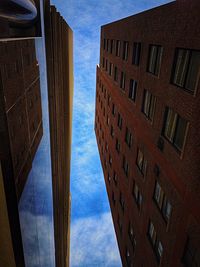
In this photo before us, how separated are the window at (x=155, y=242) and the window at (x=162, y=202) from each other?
2.31m

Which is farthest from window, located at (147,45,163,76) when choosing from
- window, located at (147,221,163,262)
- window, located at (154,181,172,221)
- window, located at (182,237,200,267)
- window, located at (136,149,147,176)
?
window, located at (147,221,163,262)

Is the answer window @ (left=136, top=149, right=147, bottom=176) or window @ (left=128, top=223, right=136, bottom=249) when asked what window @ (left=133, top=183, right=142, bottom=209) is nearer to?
window @ (left=136, top=149, right=147, bottom=176)

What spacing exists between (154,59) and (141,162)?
7239mm

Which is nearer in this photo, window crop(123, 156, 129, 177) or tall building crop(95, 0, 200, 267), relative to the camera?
tall building crop(95, 0, 200, 267)

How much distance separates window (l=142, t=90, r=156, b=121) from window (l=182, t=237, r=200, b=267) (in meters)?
7.32

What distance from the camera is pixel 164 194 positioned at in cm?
1248

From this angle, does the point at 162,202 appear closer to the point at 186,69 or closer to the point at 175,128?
the point at 175,128

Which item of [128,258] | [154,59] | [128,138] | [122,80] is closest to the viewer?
[154,59]

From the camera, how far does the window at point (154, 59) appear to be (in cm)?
1294

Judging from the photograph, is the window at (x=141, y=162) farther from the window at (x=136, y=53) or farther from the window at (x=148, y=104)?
the window at (x=136, y=53)

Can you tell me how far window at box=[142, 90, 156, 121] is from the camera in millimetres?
14139

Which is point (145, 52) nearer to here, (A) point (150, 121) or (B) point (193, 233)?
(A) point (150, 121)

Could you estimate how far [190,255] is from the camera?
32.4 feet

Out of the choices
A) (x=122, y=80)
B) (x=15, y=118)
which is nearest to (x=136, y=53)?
(x=122, y=80)
